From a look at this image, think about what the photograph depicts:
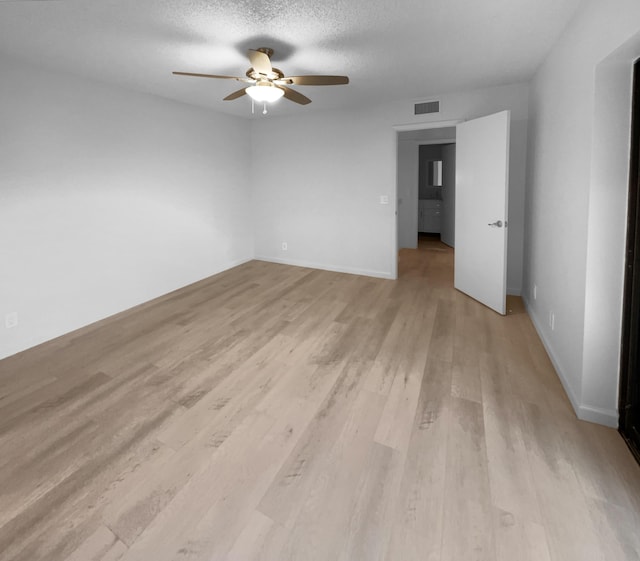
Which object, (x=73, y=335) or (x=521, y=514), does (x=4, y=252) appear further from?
(x=521, y=514)

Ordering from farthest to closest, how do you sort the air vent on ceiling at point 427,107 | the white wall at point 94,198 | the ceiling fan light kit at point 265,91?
1. the air vent on ceiling at point 427,107
2. the white wall at point 94,198
3. the ceiling fan light kit at point 265,91

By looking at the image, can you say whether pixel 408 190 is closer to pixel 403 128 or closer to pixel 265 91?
pixel 403 128

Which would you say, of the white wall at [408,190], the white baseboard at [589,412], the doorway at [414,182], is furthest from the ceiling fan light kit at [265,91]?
the white wall at [408,190]

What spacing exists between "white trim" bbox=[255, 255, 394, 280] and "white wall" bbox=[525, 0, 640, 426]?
275 centimetres

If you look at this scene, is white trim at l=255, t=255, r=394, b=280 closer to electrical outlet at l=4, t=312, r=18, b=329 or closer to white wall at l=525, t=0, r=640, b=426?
white wall at l=525, t=0, r=640, b=426

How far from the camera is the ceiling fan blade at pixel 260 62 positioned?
8.41 feet

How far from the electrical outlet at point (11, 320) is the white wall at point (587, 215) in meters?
4.37

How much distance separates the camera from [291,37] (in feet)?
9.14

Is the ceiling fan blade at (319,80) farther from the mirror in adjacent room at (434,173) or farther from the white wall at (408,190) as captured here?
the mirror in adjacent room at (434,173)

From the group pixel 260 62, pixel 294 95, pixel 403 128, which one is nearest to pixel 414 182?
pixel 403 128

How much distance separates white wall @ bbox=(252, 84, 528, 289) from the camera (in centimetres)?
448

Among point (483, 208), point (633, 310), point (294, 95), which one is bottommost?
point (633, 310)

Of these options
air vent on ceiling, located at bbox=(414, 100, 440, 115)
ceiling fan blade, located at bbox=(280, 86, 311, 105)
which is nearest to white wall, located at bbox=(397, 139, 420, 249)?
air vent on ceiling, located at bbox=(414, 100, 440, 115)

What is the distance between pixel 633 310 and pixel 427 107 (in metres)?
3.68
